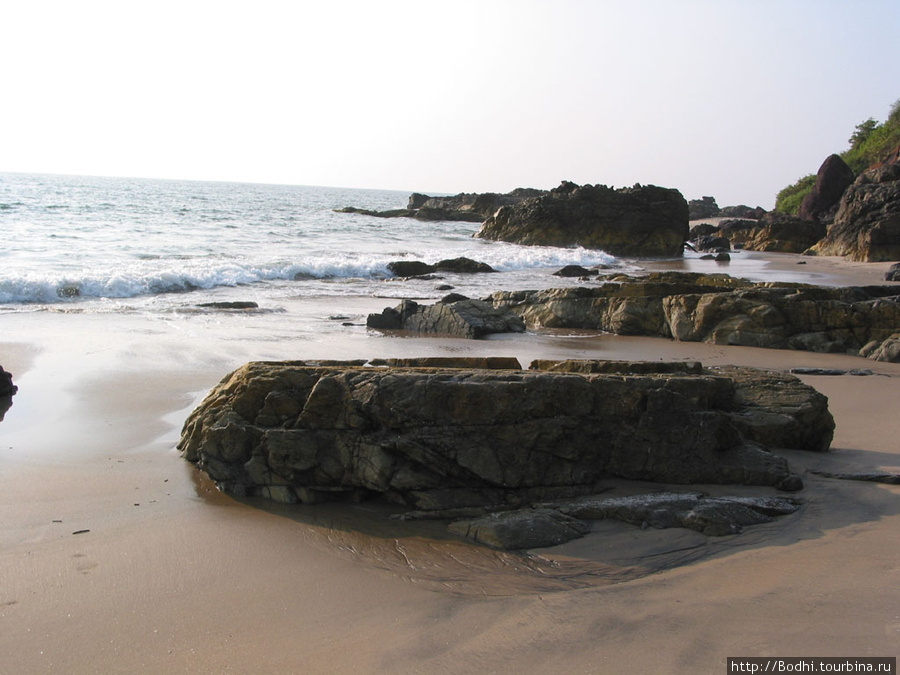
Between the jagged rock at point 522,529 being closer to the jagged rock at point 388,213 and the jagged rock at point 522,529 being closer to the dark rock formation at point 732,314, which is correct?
the dark rock formation at point 732,314

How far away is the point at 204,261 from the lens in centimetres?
1906

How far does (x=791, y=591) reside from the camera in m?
2.77

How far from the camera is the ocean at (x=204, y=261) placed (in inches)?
543

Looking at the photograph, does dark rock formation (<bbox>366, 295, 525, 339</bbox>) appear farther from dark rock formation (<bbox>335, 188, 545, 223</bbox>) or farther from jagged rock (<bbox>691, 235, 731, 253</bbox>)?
dark rock formation (<bbox>335, 188, 545, 223</bbox>)

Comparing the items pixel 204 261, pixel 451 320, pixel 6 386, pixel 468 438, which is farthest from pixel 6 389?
pixel 204 261

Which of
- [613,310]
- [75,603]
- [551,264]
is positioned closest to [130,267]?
[613,310]

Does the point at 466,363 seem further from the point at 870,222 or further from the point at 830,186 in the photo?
the point at 830,186

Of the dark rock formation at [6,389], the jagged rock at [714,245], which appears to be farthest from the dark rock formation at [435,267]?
the jagged rock at [714,245]

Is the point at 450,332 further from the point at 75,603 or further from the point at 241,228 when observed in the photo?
the point at 241,228

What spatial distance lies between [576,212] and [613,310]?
78.5ft

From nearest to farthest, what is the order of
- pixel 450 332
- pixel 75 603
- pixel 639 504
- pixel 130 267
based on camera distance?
pixel 75 603 → pixel 639 504 → pixel 450 332 → pixel 130 267

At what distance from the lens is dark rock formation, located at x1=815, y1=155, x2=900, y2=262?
72.4 ft

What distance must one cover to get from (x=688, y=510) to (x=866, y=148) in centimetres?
4512

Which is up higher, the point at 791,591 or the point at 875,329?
the point at 875,329
